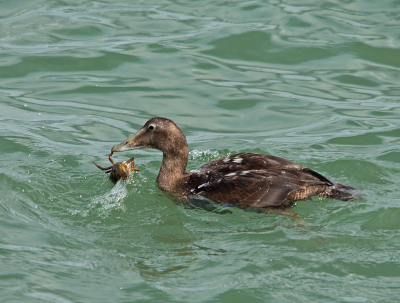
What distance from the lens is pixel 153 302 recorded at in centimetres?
573

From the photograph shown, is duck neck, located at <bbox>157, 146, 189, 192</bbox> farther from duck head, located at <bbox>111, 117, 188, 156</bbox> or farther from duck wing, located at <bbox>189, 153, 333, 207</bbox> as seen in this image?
duck wing, located at <bbox>189, 153, 333, 207</bbox>

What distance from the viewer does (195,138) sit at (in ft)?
34.2

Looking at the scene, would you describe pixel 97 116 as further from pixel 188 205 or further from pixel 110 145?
pixel 188 205

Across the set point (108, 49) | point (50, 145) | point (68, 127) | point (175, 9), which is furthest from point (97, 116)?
point (175, 9)

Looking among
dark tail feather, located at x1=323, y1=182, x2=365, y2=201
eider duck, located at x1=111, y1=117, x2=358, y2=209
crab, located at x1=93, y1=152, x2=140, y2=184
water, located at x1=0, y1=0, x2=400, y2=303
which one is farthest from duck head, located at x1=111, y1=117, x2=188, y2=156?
dark tail feather, located at x1=323, y1=182, x2=365, y2=201

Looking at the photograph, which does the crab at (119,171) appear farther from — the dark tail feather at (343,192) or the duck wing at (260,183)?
the dark tail feather at (343,192)

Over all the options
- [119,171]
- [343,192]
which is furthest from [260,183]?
[119,171]

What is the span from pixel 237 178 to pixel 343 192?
138cm

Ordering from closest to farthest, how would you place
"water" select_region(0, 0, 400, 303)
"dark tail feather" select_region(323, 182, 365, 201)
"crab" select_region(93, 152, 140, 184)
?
"water" select_region(0, 0, 400, 303)
"dark tail feather" select_region(323, 182, 365, 201)
"crab" select_region(93, 152, 140, 184)

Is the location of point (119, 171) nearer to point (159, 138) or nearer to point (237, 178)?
point (159, 138)

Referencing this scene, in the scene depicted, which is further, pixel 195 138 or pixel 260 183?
pixel 195 138

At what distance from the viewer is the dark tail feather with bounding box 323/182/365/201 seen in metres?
7.82

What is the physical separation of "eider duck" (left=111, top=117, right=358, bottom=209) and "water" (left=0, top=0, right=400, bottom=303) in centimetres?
20

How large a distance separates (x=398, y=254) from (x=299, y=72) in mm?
6689
